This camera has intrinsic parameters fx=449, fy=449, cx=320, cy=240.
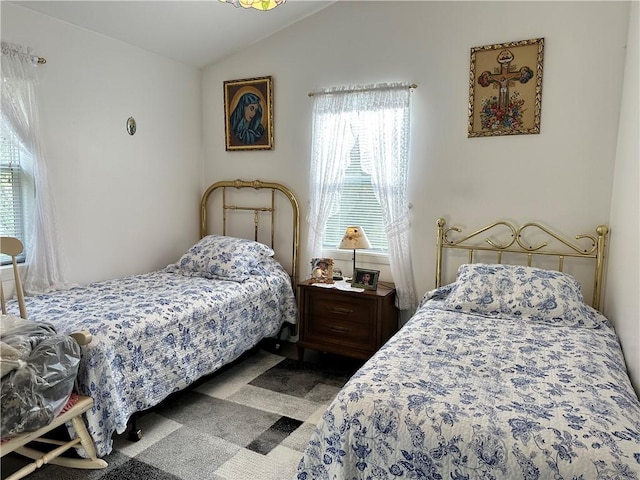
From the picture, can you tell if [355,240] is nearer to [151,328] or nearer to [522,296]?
[522,296]

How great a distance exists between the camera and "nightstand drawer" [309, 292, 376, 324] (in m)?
3.18

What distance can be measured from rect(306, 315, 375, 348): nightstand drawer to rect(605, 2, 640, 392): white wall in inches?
58.4

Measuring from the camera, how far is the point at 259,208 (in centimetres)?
392

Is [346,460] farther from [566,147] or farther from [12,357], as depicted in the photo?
[566,147]

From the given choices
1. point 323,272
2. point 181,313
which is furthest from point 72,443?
point 323,272

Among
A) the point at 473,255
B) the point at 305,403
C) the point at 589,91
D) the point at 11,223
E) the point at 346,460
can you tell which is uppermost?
the point at 589,91

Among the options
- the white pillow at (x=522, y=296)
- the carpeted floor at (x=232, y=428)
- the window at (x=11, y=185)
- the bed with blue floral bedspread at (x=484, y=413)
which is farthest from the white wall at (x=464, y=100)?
the window at (x=11, y=185)

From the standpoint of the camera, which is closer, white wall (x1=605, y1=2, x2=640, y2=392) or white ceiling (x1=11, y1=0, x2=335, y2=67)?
white wall (x1=605, y1=2, x2=640, y2=392)

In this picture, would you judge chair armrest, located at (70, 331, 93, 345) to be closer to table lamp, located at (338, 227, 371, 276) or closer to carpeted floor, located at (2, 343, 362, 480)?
carpeted floor, located at (2, 343, 362, 480)

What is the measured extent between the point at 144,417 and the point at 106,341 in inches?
26.9

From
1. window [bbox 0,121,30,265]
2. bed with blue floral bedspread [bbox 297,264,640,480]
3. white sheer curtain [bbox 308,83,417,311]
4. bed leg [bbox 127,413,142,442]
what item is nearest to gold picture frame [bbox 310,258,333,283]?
white sheer curtain [bbox 308,83,417,311]

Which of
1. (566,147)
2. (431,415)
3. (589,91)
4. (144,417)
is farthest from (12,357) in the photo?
(589,91)

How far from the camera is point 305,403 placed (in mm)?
2801

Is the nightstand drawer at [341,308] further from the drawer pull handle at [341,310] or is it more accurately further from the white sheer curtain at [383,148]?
the white sheer curtain at [383,148]
